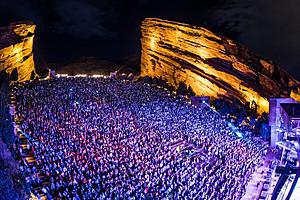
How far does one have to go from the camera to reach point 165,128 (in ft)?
83.1

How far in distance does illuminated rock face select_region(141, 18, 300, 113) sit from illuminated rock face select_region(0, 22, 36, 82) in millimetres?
18841

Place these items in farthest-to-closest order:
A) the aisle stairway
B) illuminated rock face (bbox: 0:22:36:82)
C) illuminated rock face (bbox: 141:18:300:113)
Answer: illuminated rock face (bbox: 0:22:36:82) < illuminated rock face (bbox: 141:18:300:113) < the aisle stairway

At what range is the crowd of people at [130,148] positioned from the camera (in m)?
15.6

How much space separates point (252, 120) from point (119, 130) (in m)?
14.9

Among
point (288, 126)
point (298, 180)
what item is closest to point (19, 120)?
point (298, 180)

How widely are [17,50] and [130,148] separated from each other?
32.8 meters

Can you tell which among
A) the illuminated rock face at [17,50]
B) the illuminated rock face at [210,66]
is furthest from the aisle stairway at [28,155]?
the illuminated rock face at [210,66]

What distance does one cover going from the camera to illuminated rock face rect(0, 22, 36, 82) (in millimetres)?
44000

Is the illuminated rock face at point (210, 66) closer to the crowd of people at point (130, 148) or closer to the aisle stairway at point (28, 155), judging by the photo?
the crowd of people at point (130, 148)

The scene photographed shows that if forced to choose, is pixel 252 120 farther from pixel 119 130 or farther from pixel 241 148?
pixel 119 130

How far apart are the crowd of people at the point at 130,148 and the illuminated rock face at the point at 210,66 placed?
375 inches

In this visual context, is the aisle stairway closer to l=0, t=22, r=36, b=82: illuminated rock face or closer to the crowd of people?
the crowd of people

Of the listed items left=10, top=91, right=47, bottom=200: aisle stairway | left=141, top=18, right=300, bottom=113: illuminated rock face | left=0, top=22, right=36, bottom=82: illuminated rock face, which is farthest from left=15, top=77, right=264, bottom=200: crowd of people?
left=0, top=22, right=36, bottom=82: illuminated rock face

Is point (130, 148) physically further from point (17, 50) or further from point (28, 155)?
point (17, 50)
